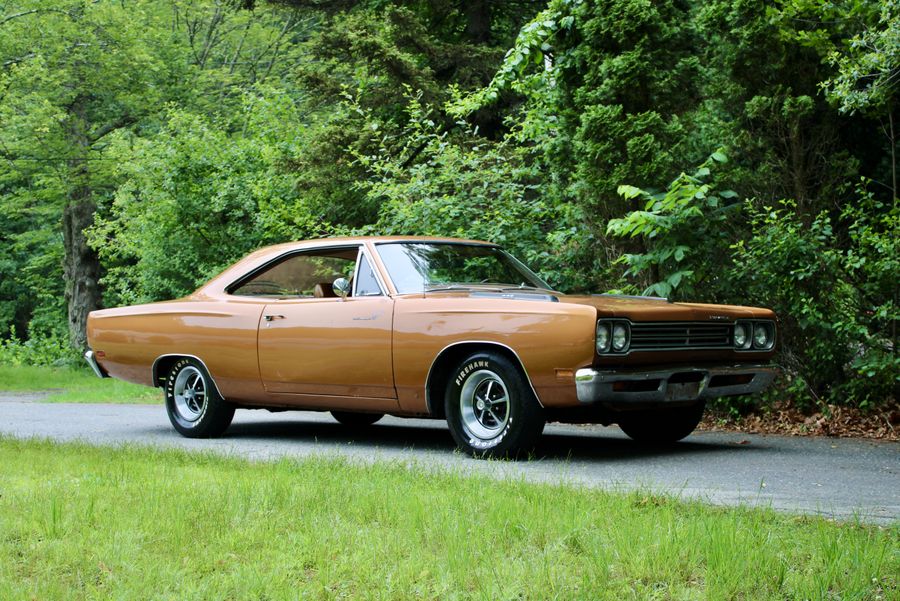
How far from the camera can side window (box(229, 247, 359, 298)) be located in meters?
9.20

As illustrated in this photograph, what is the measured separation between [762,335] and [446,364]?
2.38 m

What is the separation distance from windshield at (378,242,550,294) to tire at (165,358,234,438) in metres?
2.07

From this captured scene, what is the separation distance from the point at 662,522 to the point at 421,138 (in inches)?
388

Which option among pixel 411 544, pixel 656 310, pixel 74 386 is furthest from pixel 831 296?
pixel 74 386

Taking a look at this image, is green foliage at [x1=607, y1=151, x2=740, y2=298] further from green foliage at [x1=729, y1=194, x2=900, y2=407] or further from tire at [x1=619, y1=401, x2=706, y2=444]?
tire at [x1=619, y1=401, x2=706, y2=444]

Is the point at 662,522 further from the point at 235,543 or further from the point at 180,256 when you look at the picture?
the point at 180,256

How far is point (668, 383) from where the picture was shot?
7688mm

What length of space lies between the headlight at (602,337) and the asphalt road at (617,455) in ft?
2.53

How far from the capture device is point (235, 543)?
15.8 ft

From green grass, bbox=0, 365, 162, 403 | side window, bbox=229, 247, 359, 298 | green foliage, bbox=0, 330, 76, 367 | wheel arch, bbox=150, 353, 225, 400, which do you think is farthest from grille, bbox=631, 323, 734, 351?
green foliage, bbox=0, 330, 76, 367

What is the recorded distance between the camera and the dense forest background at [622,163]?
10016 millimetres

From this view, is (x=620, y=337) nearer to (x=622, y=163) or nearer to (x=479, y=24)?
(x=622, y=163)

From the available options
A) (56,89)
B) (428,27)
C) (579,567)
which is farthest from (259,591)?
(56,89)

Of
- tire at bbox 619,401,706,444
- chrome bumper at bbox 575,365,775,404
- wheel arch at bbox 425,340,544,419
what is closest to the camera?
chrome bumper at bbox 575,365,775,404
